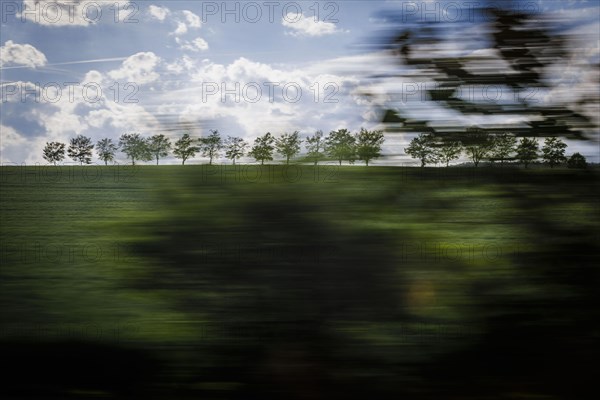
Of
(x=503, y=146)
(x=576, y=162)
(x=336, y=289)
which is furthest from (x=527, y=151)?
(x=336, y=289)

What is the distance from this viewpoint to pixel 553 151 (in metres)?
3.13

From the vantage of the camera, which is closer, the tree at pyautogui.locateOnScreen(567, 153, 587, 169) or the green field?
the green field

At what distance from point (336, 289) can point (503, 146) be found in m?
1.49

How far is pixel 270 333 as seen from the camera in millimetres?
2930

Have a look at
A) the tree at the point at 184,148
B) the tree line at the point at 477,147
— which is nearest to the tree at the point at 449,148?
the tree line at the point at 477,147

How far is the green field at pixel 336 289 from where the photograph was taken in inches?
114

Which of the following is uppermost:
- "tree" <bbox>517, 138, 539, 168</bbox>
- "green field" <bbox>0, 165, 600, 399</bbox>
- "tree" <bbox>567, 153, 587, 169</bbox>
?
"tree" <bbox>517, 138, 539, 168</bbox>

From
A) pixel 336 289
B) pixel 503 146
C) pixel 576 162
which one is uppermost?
pixel 503 146

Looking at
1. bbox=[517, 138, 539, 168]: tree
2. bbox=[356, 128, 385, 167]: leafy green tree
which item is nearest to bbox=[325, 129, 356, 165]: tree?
bbox=[356, 128, 385, 167]: leafy green tree

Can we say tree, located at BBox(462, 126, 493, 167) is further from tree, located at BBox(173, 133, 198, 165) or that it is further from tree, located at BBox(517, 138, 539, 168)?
tree, located at BBox(173, 133, 198, 165)

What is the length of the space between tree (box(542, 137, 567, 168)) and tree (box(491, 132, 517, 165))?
0.67 ft

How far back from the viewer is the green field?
2906 mm

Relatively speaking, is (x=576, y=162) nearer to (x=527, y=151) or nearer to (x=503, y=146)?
(x=527, y=151)

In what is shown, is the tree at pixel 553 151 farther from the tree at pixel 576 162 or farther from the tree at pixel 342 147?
the tree at pixel 342 147
